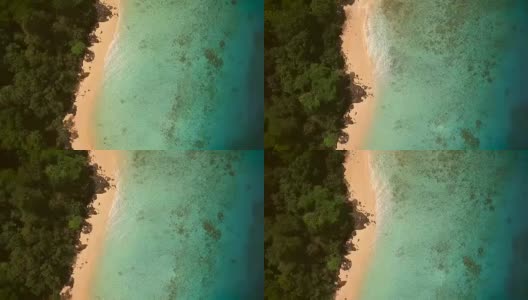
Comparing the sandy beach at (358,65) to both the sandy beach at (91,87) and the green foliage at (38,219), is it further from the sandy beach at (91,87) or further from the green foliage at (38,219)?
the green foliage at (38,219)

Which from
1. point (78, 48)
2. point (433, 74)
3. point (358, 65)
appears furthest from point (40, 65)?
point (433, 74)

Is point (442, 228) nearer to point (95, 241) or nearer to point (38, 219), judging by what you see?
A: point (95, 241)

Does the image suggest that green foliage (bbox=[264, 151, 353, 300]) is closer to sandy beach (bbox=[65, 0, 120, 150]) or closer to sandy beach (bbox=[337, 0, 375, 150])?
sandy beach (bbox=[337, 0, 375, 150])

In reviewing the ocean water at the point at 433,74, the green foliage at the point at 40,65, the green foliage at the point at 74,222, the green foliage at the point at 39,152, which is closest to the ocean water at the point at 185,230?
the green foliage at the point at 74,222

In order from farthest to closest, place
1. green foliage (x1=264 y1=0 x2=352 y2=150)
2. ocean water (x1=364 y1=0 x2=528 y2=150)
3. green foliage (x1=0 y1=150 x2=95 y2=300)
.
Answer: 1. ocean water (x1=364 y1=0 x2=528 y2=150)
2. green foliage (x1=264 y1=0 x2=352 y2=150)
3. green foliage (x1=0 y1=150 x2=95 y2=300)

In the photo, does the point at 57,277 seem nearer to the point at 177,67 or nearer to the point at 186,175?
the point at 186,175

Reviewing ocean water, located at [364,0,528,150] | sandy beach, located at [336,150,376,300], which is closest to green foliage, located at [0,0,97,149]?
sandy beach, located at [336,150,376,300]
